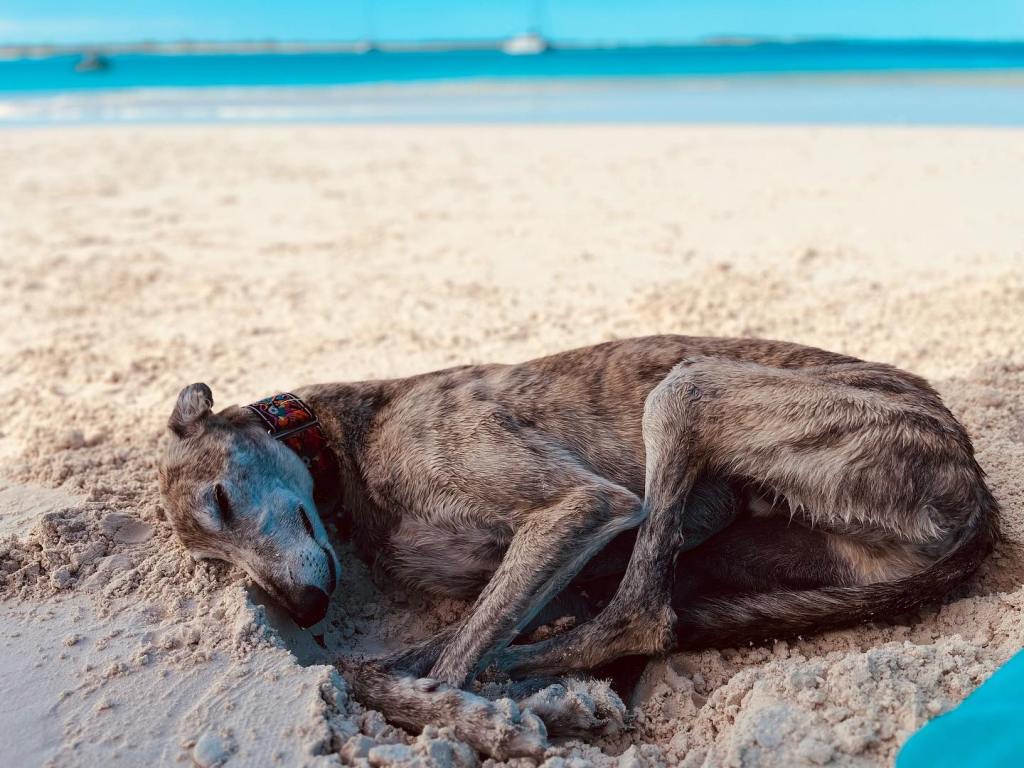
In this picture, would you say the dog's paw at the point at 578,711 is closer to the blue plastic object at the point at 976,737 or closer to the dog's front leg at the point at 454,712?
the dog's front leg at the point at 454,712

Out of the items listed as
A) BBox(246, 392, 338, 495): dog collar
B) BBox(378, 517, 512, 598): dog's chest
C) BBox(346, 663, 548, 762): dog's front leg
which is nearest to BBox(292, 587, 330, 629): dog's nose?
BBox(346, 663, 548, 762): dog's front leg

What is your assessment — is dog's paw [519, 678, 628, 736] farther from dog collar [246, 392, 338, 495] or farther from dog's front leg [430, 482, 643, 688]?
dog collar [246, 392, 338, 495]

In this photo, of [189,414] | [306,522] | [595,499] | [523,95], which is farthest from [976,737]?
[523,95]

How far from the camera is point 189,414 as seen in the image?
3357 millimetres

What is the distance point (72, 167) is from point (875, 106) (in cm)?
1407

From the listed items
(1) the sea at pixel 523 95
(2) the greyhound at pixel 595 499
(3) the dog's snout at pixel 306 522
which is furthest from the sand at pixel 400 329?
(1) the sea at pixel 523 95

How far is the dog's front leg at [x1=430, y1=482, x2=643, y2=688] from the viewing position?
9.29ft

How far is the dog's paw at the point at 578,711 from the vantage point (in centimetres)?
260

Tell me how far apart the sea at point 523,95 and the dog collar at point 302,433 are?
13570 mm

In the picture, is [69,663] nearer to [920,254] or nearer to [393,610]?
[393,610]

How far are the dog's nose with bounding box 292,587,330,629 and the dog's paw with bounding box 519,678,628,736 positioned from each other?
2.45 ft

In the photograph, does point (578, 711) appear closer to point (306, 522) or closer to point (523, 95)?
point (306, 522)

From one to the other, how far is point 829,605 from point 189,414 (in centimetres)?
232

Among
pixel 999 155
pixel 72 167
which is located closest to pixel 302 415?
pixel 999 155
